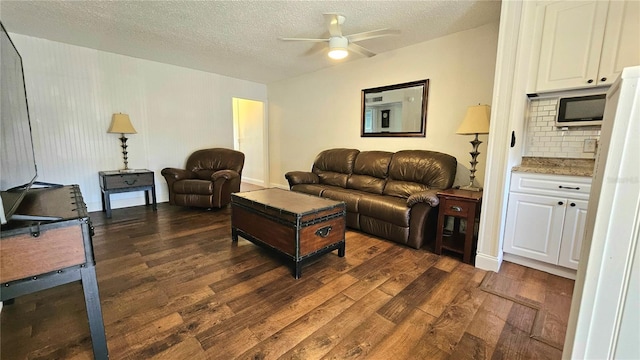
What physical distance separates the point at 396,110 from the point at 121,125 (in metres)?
3.97

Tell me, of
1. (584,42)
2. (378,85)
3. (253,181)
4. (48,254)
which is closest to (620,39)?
(584,42)

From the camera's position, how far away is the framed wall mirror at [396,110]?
11.4 ft

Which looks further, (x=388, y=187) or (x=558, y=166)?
(x=388, y=187)

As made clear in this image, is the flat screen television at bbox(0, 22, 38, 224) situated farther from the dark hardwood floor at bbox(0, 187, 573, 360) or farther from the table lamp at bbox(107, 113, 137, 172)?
the table lamp at bbox(107, 113, 137, 172)

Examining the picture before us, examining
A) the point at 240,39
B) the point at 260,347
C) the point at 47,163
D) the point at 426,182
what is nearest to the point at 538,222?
the point at 426,182

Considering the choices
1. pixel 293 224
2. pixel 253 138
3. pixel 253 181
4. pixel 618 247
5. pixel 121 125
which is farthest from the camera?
pixel 253 181

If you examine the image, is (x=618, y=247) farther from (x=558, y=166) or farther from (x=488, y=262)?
(x=558, y=166)

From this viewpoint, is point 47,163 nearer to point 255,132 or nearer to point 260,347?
point 255,132

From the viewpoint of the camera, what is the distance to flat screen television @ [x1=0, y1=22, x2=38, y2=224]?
1.14 meters

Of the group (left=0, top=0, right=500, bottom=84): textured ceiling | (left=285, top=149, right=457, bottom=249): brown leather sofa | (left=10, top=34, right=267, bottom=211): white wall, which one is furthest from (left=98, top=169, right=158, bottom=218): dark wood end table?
(left=285, top=149, right=457, bottom=249): brown leather sofa

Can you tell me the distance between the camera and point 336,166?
13.3 ft

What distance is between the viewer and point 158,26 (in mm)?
2969

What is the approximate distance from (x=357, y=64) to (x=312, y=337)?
3846mm

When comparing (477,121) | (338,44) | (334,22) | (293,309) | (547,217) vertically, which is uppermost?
(334,22)
